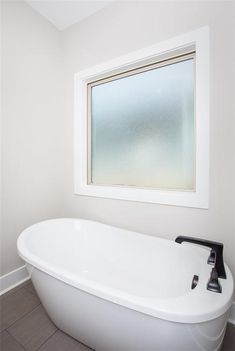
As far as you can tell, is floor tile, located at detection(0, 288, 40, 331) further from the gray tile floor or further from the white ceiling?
the white ceiling

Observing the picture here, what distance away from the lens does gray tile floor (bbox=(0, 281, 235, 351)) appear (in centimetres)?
100

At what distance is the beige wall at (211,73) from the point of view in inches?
45.9

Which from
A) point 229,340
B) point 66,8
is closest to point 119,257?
point 229,340

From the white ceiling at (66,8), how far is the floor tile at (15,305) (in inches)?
105

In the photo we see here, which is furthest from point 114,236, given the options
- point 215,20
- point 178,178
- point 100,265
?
point 215,20

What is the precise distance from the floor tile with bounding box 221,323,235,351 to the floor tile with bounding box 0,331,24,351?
47.4 inches

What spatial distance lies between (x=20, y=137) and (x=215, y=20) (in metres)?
1.81

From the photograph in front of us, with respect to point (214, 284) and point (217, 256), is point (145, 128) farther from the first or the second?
point (214, 284)

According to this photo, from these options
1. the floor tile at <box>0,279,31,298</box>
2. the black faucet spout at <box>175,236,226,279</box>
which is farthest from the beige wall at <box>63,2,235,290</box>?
the floor tile at <box>0,279,31,298</box>

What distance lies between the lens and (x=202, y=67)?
1.22 m

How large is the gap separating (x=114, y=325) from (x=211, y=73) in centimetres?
163

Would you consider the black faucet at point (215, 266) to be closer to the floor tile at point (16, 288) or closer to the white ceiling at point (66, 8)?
the floor tile at point (16, 288)

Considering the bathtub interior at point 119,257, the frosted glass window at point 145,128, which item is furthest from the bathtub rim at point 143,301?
the frosted glass window at point 145,128

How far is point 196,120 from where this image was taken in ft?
4.14
